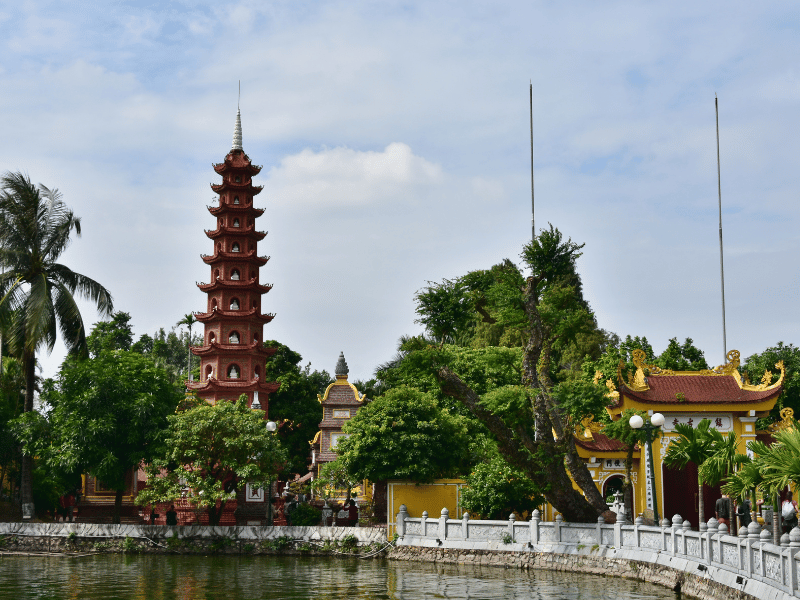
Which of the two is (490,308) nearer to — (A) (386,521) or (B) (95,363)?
(A) (386,521)

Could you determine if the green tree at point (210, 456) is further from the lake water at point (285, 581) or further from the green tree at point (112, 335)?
the green tree at point (112, 335)

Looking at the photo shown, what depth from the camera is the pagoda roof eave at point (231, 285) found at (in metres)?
42.8

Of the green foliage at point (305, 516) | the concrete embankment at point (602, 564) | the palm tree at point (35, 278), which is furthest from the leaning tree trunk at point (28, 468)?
the concrete embankment at point (602, 564)

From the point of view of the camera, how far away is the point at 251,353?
42.2 meters

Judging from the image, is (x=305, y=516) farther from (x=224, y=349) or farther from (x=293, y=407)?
(x=293, y=407)

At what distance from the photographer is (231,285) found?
140 feet

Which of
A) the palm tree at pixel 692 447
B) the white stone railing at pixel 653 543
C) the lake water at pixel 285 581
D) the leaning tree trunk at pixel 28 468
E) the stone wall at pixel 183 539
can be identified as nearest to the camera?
the white stone railing at pixel 653 543

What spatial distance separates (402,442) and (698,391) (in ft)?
29.8

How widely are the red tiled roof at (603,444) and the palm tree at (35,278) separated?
60.0 feet

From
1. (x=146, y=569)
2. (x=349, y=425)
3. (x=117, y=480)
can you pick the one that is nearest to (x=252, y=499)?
(x=117, y=480)

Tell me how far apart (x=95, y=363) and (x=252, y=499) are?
37.2 ft

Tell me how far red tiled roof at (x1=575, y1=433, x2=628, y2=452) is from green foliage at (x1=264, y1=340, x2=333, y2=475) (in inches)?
983

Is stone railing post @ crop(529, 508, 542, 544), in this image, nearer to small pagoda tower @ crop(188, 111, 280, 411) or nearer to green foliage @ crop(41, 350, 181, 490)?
green foliage @ crop(41, 350, 181, 490)

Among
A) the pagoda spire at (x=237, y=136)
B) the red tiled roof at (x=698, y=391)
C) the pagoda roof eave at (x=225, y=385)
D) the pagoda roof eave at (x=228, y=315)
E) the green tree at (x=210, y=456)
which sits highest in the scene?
the pagoda spire at (x=237, y=136)
